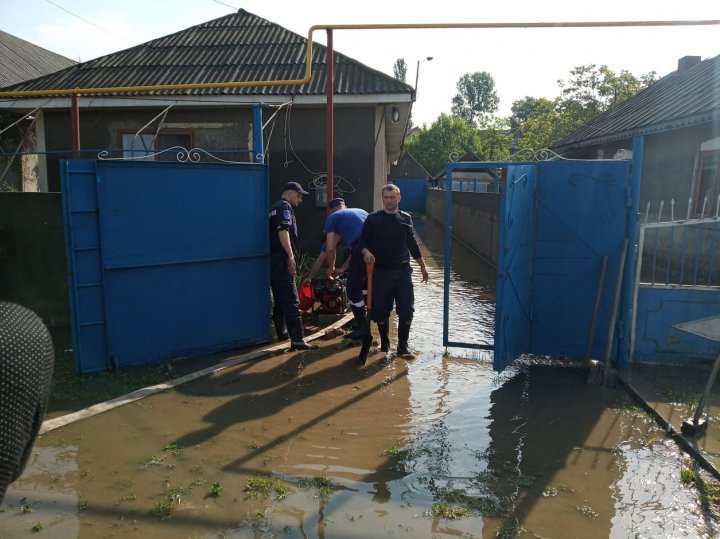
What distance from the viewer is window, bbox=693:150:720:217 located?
11367mm

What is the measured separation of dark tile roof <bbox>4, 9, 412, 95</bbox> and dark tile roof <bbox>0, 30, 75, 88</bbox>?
10.1 meters

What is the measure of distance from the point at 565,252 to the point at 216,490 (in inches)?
165

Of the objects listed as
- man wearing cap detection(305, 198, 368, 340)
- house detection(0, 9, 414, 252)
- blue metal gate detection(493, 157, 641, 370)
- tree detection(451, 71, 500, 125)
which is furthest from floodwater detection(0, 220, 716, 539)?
tree detection(451, 71, 500, 125)

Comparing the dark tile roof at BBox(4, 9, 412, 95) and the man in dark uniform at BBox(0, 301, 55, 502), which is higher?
the dark tile roof at BBox(4, 9, 412, 95)

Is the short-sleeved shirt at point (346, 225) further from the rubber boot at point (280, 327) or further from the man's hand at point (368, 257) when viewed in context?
the rubber boot at point (280, 327)

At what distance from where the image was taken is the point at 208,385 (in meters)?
5.53

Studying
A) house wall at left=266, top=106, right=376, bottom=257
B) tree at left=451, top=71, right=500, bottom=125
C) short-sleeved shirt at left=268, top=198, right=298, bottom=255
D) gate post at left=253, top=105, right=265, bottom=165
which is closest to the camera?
short-sleeved shirt at left=268, top=198, right=298, bottom=255

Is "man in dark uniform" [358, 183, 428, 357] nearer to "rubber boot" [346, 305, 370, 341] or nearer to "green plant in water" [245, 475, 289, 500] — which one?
"rubber boot" [346, 305, 370, 341]

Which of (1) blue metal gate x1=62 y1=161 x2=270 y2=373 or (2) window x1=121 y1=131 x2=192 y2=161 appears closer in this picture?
(1) blue metal gate x1=62 y1=161 x2=270 y2=373

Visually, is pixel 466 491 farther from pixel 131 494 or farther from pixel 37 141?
pixel 37 141

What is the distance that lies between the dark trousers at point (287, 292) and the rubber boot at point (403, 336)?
108 centimetres

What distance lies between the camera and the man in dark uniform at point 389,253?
620 cm

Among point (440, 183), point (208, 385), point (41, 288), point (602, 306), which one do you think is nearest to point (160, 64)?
point (41, 288)

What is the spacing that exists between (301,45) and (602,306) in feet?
25.4
